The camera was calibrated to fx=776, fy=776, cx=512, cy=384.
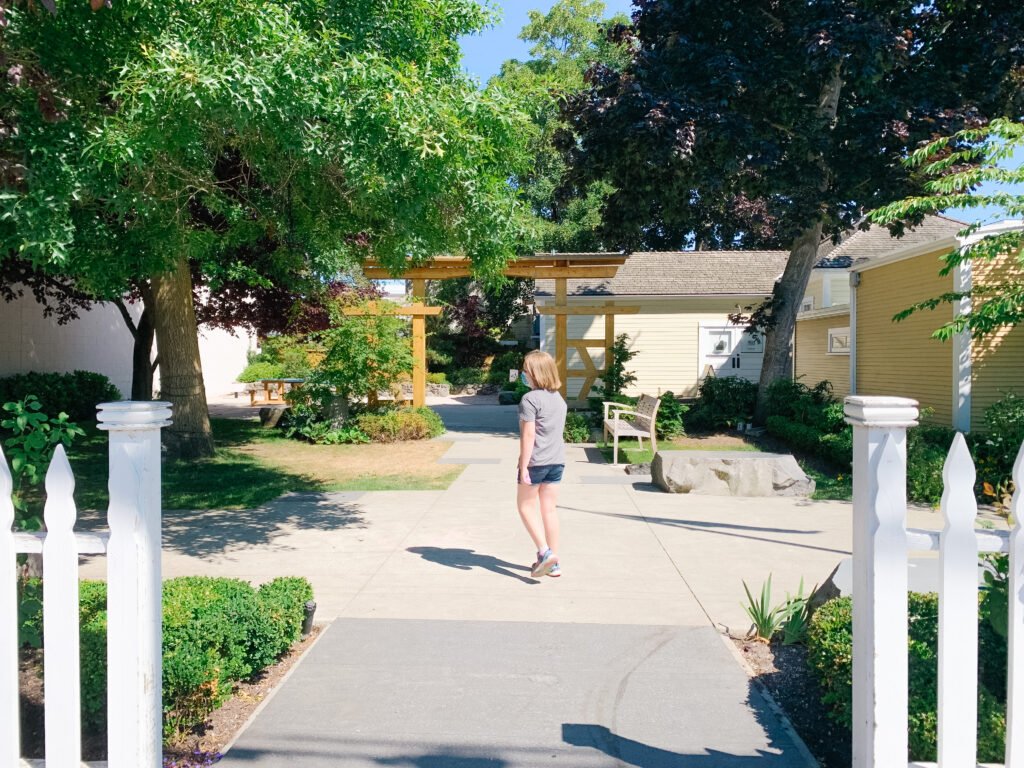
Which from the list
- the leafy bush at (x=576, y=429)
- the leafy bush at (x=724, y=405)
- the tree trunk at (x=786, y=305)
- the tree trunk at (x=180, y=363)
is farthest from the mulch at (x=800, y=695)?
the leafy bush at (x=724, y=405)

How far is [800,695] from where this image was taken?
12.6ft

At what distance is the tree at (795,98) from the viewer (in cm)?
1314

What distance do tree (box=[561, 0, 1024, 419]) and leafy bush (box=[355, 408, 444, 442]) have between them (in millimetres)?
5943

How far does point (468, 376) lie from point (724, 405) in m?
17.4

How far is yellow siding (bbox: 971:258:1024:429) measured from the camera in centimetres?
1144

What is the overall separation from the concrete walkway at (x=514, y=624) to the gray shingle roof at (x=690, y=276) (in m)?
13.7

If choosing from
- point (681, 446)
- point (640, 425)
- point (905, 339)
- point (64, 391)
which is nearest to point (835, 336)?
point (905, 339)

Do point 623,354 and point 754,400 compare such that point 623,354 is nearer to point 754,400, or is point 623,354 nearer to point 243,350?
point 754,400

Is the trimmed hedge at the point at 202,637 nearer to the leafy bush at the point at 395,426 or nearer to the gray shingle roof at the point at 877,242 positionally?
the leafy bush at the point at 395,426

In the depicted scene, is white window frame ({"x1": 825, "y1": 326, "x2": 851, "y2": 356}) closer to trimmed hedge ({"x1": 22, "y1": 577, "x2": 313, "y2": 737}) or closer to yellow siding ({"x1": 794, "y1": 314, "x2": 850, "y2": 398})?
yellow siding ({"x1": 794, "y1": 314, "x2": 850, "y2": 398})

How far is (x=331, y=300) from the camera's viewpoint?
16109mm

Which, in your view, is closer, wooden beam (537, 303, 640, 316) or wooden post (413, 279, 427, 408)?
wooden beam (537, 303, 640, 316)

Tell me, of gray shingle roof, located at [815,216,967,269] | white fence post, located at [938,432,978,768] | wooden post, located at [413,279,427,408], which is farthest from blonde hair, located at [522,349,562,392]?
gray shingle roof, located at [815,216,967,269]

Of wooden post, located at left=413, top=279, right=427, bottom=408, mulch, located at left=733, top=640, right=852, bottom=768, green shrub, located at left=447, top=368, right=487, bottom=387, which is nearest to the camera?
mulch, located at left=733, top=640, right=852, bottom=768
